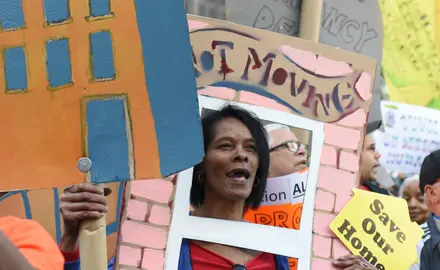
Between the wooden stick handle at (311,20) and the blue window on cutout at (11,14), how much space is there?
61.4 inches

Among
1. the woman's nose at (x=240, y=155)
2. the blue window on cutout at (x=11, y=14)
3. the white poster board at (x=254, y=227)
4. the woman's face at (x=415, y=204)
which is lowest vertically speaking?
the woman's face at (x=415, y=204)

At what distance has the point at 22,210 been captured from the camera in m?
2.86

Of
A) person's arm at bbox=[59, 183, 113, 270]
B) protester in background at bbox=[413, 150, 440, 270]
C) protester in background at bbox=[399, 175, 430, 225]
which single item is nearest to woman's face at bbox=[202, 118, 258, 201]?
person's arm at bbox=[59, 183, 113, 270]

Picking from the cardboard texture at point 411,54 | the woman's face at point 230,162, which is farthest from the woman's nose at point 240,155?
the cardboard texture at point 411,54

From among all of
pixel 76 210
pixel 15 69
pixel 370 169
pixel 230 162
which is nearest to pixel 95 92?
pixel 15 69

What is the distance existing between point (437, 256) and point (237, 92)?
4.10ft

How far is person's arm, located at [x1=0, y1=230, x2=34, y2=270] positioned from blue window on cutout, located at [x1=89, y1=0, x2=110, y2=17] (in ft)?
1.72

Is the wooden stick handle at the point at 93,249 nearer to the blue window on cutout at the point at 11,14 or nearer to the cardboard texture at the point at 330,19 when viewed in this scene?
the blue window on cutout at the point at 11,14

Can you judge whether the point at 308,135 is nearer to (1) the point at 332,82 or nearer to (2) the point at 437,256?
(1) the point at 332,82

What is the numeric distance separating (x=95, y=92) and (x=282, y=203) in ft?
3.90

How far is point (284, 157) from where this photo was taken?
3.07 meters

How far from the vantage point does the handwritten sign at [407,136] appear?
5.95m

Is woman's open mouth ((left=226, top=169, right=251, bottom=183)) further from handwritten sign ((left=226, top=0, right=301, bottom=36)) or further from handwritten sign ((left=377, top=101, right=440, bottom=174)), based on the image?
handwritten sign ((left=377, top=101, right=440, bottom=174))

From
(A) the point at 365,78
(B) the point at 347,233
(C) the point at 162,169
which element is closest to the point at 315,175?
(B) the point at 347,233
